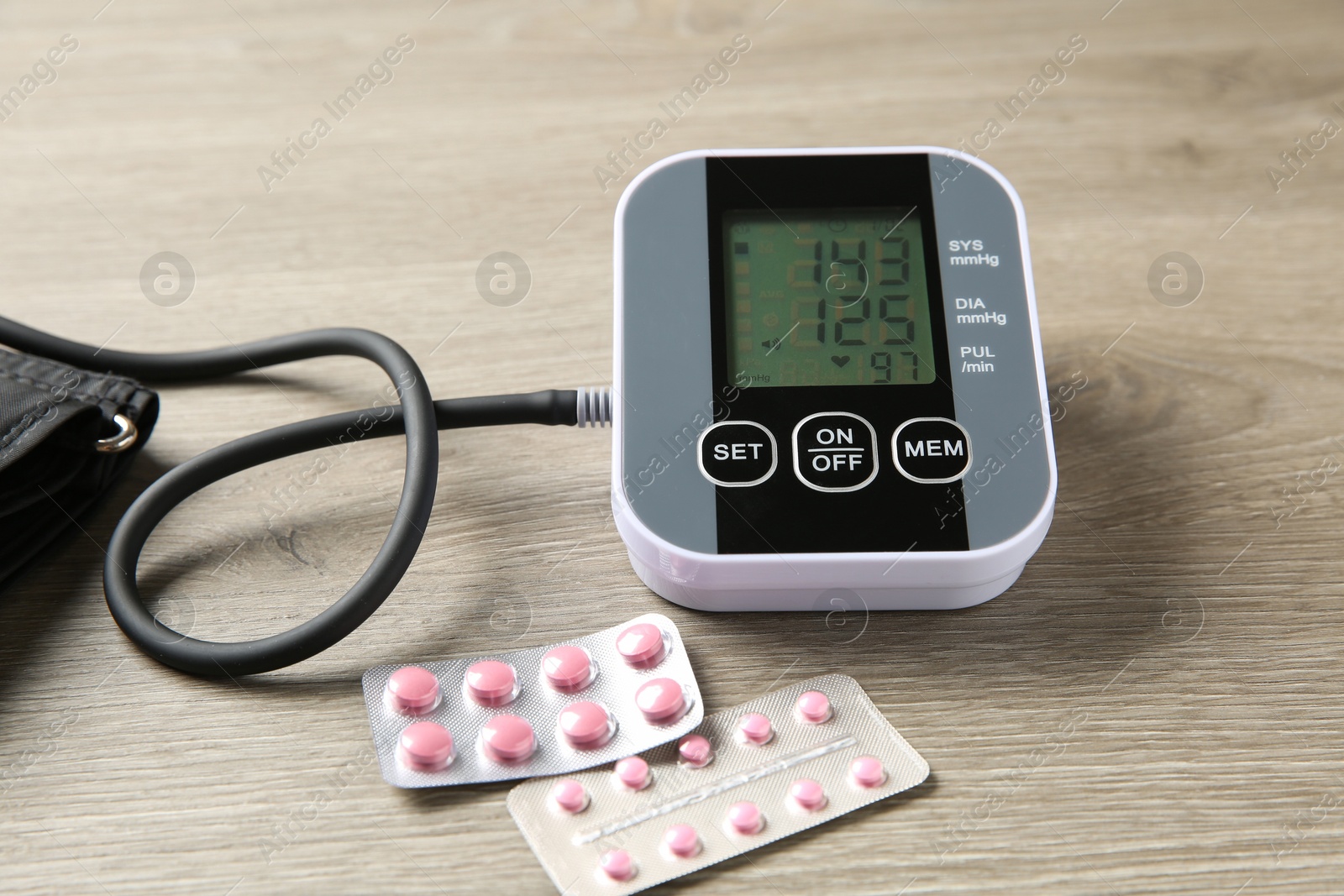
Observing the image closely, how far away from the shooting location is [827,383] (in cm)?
68

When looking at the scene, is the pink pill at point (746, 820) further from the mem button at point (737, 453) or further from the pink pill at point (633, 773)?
the mem button at point (737, 453)

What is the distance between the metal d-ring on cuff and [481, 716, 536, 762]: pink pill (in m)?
0.33

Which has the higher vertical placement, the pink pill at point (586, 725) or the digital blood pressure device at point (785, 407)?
the digital blood pressure device at point (785, 407)

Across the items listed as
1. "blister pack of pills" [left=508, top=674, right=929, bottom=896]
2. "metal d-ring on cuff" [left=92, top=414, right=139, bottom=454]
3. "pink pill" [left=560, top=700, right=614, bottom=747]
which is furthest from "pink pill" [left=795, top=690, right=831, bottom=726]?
"metal d-ring on cuff" [left=92, top=414, right=139, bottom=454]

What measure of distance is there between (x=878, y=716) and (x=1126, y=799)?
138 mm

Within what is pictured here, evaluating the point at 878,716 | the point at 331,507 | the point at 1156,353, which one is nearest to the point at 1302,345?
the point at 1156,353

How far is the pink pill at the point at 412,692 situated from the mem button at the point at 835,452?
9.8 inches

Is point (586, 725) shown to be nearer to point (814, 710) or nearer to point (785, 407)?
point (814, 710)

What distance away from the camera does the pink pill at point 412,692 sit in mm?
596

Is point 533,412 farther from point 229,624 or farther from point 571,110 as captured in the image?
point 571,110

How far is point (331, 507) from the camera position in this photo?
720 mm

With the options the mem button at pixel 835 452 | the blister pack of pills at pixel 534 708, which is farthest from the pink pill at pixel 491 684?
the mem button at pixel 835 452

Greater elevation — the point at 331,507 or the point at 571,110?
the point at 571,110

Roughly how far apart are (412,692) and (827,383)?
32 centimetres
